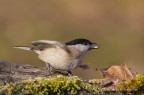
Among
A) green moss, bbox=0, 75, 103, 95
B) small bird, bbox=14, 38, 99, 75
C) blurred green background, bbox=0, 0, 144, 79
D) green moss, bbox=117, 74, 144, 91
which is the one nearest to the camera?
green moss, bbox=0, 75, 103, 95

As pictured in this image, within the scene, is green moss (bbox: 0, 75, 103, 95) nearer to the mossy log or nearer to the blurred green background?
the mossy log

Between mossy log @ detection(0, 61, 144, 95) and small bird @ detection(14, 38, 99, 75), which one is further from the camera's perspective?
small bird @ detection(14, 38, 99, 75)

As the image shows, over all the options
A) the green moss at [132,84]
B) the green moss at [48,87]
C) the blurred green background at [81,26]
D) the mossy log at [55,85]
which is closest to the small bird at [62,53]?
the mossy log at [55,85]

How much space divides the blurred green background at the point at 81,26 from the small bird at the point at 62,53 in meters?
5.96

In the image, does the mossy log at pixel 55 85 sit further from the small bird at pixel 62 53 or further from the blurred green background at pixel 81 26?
the blurred green background at pixel 81 26

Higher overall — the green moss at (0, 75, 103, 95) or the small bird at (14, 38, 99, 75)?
the small bird at (14, 38, 99, 75)

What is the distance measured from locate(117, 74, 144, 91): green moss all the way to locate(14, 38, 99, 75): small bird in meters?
1.68

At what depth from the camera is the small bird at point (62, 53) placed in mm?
6912

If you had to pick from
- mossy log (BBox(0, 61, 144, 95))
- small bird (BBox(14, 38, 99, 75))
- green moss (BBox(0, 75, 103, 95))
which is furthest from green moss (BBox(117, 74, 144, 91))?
small bird (BBox(14, 38, 99, 75))

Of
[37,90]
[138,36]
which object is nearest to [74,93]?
[37,90]

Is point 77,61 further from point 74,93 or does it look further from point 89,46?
point 74,93

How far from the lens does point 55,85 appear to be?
4.80 metres

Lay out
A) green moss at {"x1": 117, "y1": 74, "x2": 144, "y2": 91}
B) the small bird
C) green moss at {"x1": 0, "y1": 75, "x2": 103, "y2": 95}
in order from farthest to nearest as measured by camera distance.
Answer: the small bird, green moss at {"x1": 117, "y1": 74, "x2": 144, "y2": 91}, green moss at {"x1": 0, "y1": 75, "x2": 103, "y2": 95}

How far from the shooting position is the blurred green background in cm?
1552
